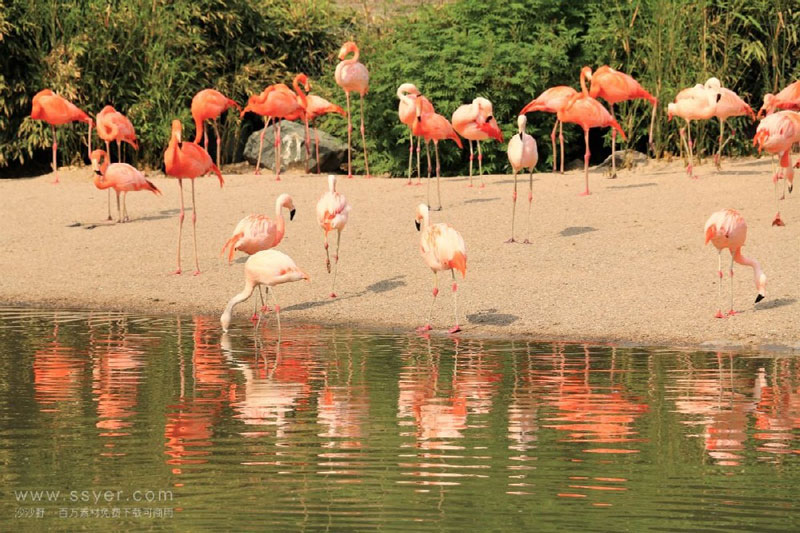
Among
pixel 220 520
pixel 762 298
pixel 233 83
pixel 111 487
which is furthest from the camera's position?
pixel 233 83

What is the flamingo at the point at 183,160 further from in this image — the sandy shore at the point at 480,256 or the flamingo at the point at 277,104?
the flamingo at the point at 277,104

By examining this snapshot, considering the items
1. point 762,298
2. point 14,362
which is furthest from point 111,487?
point 762,298

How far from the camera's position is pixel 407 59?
62.1ft

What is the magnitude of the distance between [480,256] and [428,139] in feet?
9.15

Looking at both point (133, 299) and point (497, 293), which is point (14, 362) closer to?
point (133, 299)

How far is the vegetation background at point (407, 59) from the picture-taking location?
719 inches

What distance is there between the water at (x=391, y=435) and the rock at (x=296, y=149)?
8.95m

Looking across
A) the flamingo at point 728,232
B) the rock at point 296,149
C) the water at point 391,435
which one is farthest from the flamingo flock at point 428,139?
the water at point 391,435

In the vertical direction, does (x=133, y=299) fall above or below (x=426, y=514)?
above

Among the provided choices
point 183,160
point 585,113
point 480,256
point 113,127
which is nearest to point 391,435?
point 480,256

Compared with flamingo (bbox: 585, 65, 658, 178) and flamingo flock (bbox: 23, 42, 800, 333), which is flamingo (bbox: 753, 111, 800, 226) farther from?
flamingo (bbox: 585, 65, 658, 178)

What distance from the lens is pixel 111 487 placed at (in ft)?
19.8

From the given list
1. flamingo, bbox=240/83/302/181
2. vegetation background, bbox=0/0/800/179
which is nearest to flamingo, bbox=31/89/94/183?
vegetation background, bbox=0/0/800/179

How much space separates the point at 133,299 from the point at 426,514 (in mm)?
7193
